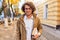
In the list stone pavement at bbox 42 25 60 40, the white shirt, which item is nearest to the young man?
the white shirt

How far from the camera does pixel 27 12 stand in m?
3.54

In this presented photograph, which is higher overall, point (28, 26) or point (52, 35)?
point (28, 26)

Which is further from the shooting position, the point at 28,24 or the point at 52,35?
the point at 52,35

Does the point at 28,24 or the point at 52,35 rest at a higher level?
the point at 28,24

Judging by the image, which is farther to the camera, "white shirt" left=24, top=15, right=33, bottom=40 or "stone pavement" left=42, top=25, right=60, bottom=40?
"stone pavement" left=42, top=25, right=60, bottom=40

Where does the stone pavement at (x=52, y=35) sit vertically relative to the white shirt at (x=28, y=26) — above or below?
below

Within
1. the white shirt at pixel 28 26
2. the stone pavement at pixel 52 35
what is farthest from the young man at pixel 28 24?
the stone pavement at pixel 52 35

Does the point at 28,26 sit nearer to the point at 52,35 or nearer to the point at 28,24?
the point at 28,24

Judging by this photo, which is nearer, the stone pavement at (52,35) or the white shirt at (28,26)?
the white shirt at (28,26)

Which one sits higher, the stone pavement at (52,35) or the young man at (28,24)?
the young man at (28,24)

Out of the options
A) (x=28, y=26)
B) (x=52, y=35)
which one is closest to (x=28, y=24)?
(x=28, y=26)

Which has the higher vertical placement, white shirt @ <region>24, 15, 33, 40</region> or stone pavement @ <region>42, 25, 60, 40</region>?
white shirt @ <region>24, 15, 33, 40</region>

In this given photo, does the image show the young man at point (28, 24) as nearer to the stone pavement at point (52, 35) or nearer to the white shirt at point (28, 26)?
the white shirt at point (28, 26)

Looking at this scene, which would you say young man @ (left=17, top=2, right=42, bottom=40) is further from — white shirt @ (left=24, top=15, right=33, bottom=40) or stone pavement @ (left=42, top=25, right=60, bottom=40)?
stone pavement @ (left=42, top=25, right=60, bottom=40)
